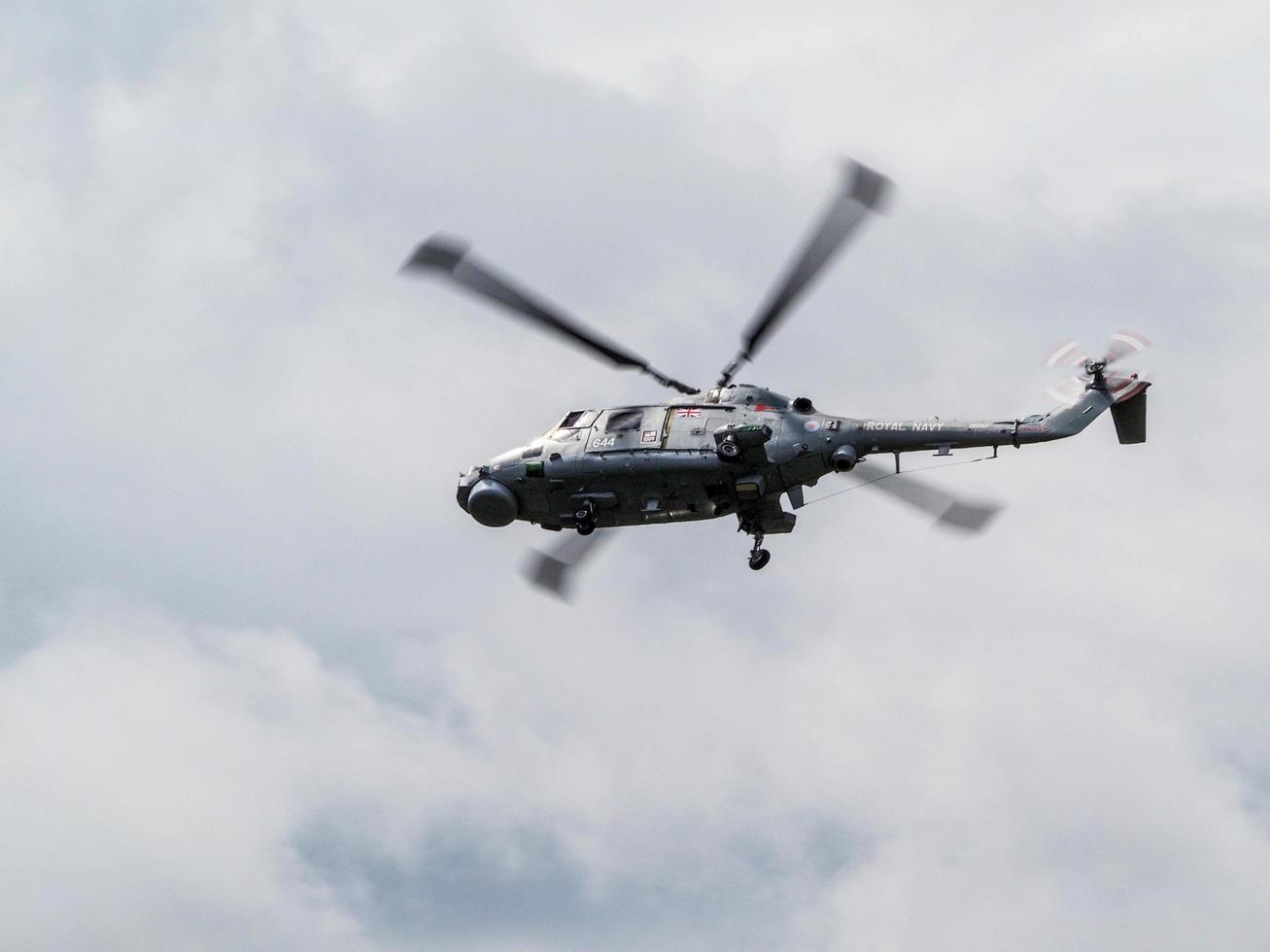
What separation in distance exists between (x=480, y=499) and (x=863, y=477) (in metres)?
9.61

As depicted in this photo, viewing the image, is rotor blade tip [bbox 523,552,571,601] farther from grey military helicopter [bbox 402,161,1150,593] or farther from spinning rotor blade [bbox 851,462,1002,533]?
spinning rotor blade [bbox 851,462,1002,533]

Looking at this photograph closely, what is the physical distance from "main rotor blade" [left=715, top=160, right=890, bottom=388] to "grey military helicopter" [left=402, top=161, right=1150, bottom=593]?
0.21ft

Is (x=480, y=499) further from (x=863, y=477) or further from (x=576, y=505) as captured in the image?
(x=863, y=477)

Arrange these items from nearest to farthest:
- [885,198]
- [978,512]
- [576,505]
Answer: [885,198], [978,512], [576,505]

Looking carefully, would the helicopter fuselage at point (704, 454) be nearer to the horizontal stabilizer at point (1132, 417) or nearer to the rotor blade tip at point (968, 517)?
the horizontal stabilizer at point (1132, 417)

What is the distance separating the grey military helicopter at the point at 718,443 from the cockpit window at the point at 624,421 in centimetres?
4

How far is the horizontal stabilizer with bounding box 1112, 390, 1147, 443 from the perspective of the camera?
4600cm

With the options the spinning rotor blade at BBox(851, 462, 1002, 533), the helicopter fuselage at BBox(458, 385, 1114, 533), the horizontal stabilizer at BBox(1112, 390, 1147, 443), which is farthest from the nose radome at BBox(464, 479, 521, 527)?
the horizontal stabilizer at BBox(1112, 390, 1147, 443)

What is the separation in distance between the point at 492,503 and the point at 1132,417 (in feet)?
51.0

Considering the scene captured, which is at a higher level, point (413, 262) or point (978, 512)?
point (413, 262)

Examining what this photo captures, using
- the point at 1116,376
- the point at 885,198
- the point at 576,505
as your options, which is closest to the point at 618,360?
the point at 576,505

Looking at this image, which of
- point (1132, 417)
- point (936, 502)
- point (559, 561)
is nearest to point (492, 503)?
point (559, 561)

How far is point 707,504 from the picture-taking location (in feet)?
154

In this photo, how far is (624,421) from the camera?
47500 mm
